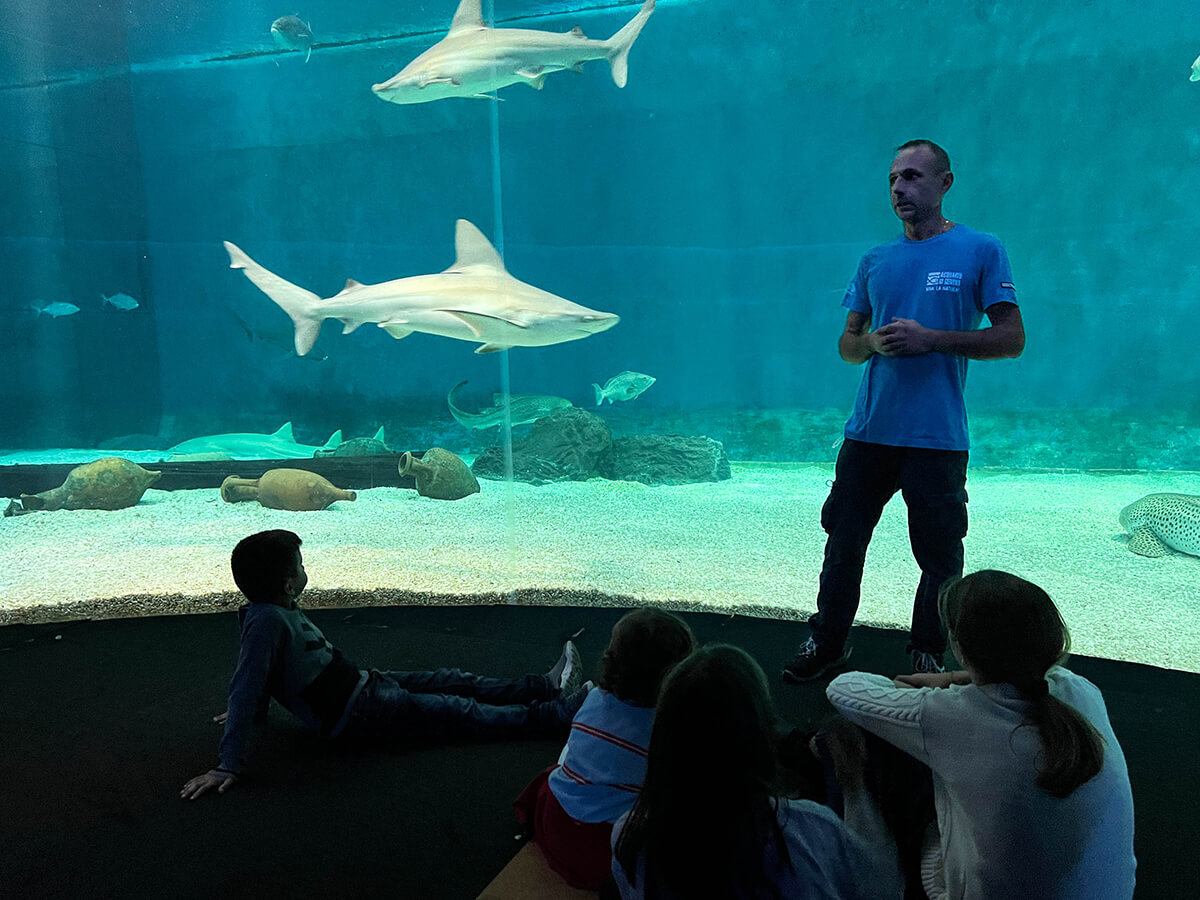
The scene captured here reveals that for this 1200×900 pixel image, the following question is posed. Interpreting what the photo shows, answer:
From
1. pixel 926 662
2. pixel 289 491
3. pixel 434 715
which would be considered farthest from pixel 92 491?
pixel 926 662

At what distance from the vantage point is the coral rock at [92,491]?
5410 mm

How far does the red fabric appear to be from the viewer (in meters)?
1.50

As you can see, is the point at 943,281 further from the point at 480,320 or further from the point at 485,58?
the point at 485,58

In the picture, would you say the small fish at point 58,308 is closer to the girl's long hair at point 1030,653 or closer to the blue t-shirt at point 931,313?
the blue t-shirt at point 931,313

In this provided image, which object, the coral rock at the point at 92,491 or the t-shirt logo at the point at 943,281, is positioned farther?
the coral rock at the point at 92,491

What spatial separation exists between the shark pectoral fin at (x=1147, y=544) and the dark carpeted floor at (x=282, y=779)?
184cm

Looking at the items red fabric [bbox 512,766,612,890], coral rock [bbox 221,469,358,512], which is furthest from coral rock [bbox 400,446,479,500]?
red fabric [bbox 512,766,612,890]

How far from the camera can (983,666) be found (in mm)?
1244

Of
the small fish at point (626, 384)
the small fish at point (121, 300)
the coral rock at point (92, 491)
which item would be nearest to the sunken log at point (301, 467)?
the coral rock at point (92, 491)

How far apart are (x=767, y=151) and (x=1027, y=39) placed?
15.6 feet

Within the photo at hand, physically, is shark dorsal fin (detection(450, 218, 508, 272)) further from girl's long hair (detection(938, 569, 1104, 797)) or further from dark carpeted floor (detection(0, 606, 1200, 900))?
girl's long hair (detection(938, 569, 1104, 797))

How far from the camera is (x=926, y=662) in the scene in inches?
96.7

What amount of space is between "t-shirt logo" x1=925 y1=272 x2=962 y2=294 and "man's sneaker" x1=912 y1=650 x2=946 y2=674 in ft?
4.04

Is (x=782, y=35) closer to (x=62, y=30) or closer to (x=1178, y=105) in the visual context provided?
(x=1178, y=105)
